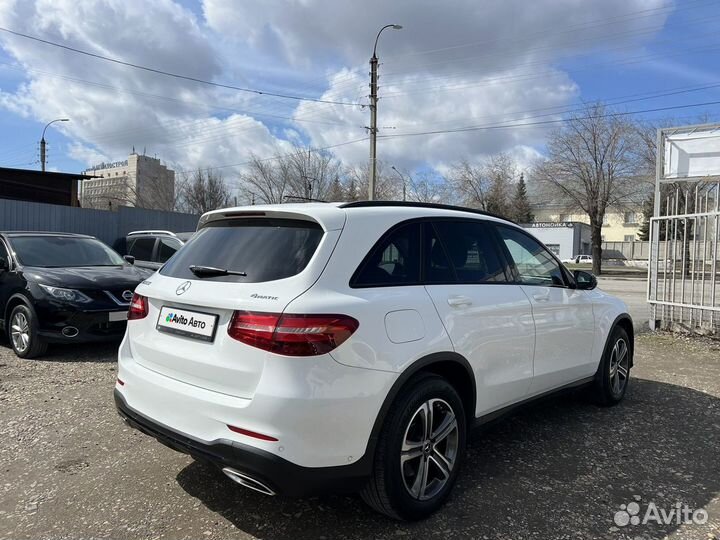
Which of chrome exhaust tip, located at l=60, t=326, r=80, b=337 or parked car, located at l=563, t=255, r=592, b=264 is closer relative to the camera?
chrome exhaust tip, located at l=60, t=326, r=80, b=337

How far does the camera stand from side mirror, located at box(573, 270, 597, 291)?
14.9 feet

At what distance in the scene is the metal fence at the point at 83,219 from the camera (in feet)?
57.1

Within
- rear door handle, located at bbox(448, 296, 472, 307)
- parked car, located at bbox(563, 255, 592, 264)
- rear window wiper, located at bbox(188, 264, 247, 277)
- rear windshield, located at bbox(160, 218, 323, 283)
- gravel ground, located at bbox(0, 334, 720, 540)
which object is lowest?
gravel ground, located at bbox(0, 334, 720, 540)

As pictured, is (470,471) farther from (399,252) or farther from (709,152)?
(709,152)

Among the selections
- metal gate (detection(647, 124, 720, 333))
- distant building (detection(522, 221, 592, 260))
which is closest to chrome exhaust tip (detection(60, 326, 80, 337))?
metal gate (detection(647, 124, 720, 333))

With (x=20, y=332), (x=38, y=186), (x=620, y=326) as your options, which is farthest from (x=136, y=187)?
(x=620, y=326)

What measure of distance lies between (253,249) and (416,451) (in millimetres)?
1429

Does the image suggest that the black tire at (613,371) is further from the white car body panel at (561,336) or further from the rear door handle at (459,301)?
the rear door handle at (459,301)

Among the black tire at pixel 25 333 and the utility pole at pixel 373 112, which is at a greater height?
the utility pole at pixel 373 112

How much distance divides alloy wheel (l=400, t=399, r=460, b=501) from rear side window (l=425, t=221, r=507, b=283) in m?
0.77

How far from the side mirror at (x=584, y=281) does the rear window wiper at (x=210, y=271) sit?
3003 mm

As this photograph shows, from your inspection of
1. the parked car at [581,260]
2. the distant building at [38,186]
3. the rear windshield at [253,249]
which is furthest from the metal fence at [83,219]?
the parked car at [581,260]

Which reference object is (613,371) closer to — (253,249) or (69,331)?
(253,249)

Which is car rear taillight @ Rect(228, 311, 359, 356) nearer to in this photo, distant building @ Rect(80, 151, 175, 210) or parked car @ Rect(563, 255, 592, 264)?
distant building @ Rect(80, 151, 175, 210)
